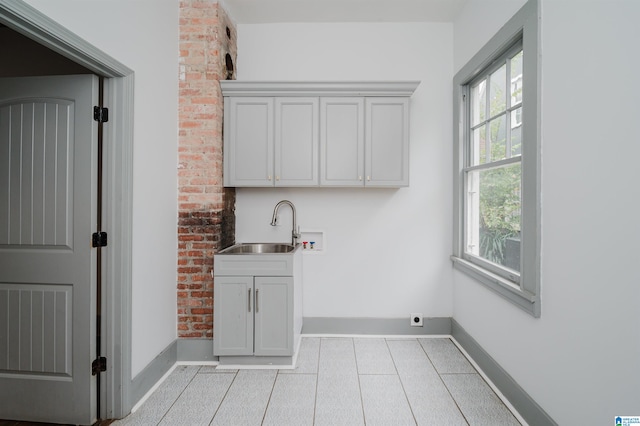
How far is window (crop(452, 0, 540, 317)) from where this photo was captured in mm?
1858

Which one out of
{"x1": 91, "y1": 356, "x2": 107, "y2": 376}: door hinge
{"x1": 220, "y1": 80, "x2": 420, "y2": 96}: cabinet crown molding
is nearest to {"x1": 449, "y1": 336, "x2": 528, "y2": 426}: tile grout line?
{"x1": 220, "y1": 80, "x2": 420, "y2": 96}: cabinet crown molding

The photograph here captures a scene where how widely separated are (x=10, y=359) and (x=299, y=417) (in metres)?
1.86

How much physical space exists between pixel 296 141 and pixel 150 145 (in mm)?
1217

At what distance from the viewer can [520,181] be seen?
2119 mm

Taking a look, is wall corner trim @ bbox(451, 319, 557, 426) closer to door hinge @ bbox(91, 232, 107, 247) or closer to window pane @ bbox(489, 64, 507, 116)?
window pane @ bbox(489, 64, 507, 116)

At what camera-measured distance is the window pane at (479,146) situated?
269cm

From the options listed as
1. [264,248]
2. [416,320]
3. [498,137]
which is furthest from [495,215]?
[264,248]

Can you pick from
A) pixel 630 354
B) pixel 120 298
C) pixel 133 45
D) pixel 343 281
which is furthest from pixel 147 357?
pixel 630 354

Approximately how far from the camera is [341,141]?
290 cm

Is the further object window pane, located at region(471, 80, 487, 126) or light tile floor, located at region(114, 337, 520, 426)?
window pane, located at region(471, 80, 487, 126)

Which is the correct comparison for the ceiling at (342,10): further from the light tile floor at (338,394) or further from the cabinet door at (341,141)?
the light tile floor at (338,394)

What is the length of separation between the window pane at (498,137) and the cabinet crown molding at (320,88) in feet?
2.56

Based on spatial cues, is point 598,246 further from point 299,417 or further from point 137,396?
point 137,396

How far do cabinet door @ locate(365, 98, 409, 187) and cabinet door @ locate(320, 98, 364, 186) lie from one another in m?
0.08
